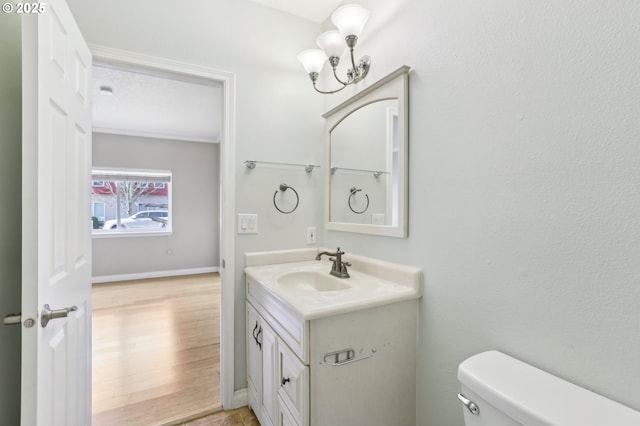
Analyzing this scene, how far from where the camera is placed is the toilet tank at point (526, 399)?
0.65 m

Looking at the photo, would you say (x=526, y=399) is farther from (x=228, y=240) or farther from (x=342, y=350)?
(x=228, y=240)

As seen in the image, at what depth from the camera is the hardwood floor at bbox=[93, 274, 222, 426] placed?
171 centimetres

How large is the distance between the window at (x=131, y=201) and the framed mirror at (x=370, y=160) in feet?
13.5

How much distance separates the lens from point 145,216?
5.05m

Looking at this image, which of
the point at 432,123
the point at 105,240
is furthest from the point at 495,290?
the point at 105,240

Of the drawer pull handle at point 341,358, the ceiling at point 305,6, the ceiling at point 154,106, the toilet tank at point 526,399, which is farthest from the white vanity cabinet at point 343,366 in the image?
the ceiling at point 154,106

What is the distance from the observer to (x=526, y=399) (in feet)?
2.33

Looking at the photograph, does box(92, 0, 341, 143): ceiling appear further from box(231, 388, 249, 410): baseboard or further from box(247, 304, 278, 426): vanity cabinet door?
box(231, 388, 249, 410): baseboard

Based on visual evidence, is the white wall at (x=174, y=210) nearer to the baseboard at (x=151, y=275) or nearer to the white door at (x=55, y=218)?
the baseboard at (x=151, y=275)

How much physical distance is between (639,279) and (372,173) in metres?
1.11

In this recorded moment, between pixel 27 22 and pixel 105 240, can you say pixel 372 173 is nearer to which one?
pixel 27 22

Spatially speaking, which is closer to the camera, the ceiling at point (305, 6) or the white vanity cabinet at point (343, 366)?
the white vanity cabinet at point (343, 366)

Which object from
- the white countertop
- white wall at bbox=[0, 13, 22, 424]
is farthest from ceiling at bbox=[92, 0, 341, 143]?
the white countertop

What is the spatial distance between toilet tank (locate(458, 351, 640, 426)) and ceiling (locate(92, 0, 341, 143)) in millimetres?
1956
